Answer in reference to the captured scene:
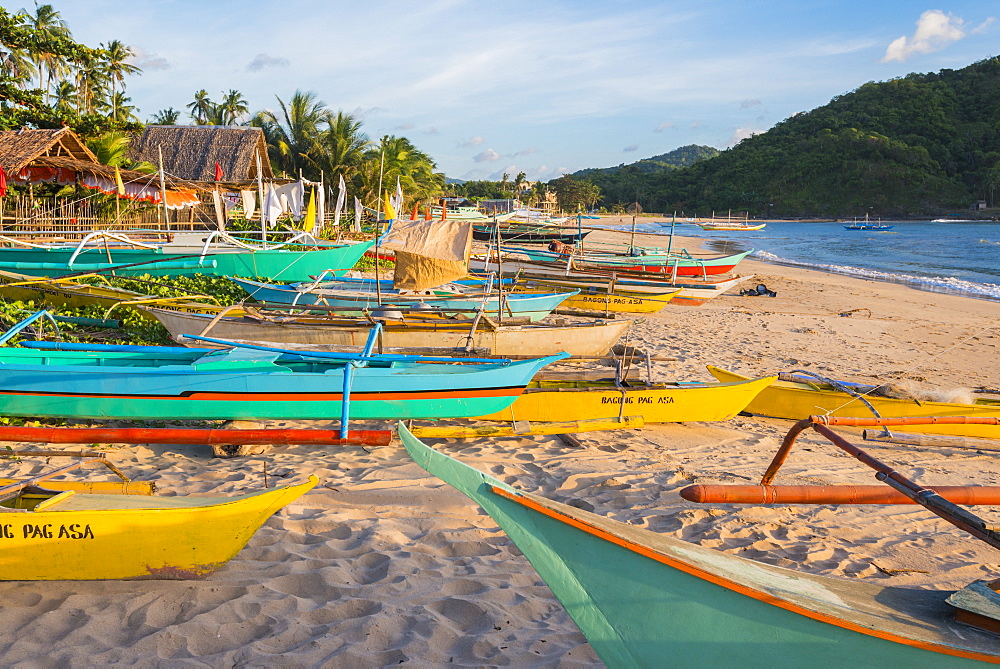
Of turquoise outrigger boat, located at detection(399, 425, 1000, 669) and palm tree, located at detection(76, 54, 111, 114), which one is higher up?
palm tree, located at detection(76, 54, 111, 114)

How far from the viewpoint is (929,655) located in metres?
1.99

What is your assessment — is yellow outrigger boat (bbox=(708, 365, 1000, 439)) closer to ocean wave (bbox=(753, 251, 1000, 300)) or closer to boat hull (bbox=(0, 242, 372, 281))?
boat hull (bbox=(0, 242, 372, 281))

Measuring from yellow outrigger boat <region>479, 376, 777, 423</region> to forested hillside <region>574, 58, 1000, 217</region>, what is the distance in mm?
82563

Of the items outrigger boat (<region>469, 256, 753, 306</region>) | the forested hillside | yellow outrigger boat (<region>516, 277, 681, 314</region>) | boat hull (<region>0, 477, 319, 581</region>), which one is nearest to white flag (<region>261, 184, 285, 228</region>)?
outrigger boat (<region>469, 256, 753, 306</region>)

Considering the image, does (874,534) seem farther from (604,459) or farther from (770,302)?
(770,302)

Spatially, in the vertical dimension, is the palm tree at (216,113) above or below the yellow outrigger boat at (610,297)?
above

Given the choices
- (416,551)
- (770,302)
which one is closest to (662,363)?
(416,551)

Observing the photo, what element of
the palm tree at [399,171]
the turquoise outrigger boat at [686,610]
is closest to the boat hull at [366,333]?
the turquoise outrigger boat at [686,610]

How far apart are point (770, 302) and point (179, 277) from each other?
49.3 feet

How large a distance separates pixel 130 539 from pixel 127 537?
0.02 m

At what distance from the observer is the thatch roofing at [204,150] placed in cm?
2417

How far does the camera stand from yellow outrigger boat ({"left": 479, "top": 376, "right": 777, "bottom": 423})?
652 centimetres

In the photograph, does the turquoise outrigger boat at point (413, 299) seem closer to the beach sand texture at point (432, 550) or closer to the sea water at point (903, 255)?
the beach sand texture at point (432, 550)

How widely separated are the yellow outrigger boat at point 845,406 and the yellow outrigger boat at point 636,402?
776mm
